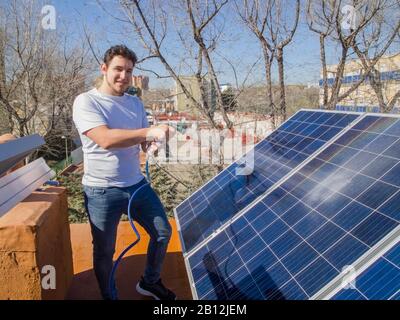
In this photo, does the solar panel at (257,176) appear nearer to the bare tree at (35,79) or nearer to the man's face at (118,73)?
the man's face at (118,73)

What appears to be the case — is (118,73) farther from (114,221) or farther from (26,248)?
(26,248)

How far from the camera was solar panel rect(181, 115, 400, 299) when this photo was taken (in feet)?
7.11

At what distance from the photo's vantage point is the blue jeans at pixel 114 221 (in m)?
2.70

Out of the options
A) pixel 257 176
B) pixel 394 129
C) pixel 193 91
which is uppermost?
pixel 193 91

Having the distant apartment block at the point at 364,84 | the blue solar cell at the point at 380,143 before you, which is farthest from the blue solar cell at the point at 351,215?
the distant apartment block at the point at 364,84

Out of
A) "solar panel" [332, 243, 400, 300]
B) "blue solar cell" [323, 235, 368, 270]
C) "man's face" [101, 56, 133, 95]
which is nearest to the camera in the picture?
"solar panel" [332, 243, 400, 300]

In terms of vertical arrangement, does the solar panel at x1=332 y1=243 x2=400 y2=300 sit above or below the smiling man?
below

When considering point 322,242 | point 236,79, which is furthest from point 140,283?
point 236,79

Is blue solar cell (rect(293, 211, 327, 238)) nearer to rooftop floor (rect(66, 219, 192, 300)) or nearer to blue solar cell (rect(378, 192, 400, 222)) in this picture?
blue solar cell (rect(378, 192, 400, 222))

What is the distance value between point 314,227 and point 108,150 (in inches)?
61.0

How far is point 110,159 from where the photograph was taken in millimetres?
2666

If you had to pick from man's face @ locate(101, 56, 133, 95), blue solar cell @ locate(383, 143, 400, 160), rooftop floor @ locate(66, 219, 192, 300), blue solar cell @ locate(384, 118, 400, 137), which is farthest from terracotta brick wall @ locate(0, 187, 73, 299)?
blue solar cell @ locate(384, 118, 400, 137)

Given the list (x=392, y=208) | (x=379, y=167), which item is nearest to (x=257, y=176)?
(x=379, y=167)

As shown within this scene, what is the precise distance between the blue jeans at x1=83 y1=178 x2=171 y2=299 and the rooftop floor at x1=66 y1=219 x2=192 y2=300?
33 cm
